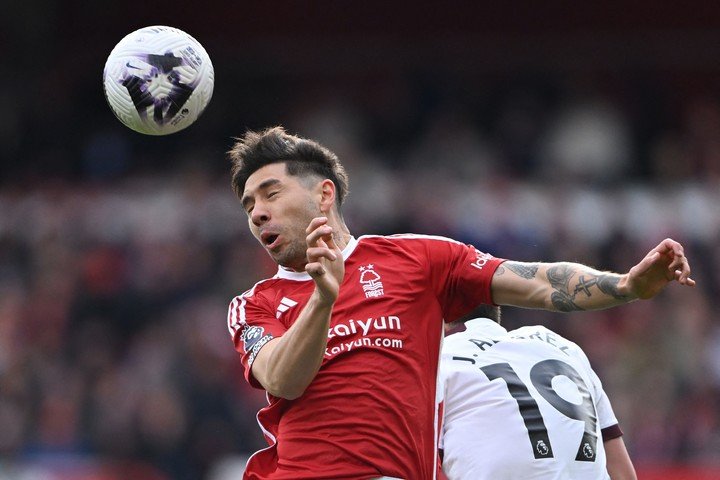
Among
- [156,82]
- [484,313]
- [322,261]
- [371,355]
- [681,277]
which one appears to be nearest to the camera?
[681,277]

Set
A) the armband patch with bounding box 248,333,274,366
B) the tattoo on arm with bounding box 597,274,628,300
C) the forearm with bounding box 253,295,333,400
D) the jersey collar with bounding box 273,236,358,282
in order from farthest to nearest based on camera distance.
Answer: the jersey collar with bounding box 273,236,358,282
the armband patch with bounding box 248,333,274,366
the tattoo on arm with bounding box 597,274,628,300
the forearm with bounding box 253,295,333,400

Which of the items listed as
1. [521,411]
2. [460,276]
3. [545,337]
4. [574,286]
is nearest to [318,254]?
[460,276]

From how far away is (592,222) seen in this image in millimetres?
13328

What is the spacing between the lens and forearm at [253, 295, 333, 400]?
459cm

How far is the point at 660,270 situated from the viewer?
4527 millimetres

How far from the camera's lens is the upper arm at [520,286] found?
496cm

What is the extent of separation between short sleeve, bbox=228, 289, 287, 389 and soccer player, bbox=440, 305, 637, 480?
914mm

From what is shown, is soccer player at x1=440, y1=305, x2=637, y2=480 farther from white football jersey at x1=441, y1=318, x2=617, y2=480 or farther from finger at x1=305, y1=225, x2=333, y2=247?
finger at x1=305, y1=225, x2=333, y2=247

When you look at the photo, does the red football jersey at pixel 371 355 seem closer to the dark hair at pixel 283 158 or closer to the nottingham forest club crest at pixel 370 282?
the nottingham forest club crest at pixel 370 282

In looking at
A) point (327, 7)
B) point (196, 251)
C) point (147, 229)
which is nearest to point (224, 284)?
point (196, 251)

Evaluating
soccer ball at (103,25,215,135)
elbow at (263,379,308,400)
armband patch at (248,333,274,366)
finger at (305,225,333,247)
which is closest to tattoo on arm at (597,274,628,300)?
finger at (305,225,333,247)

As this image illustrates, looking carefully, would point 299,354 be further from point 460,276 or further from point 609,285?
point 609,285

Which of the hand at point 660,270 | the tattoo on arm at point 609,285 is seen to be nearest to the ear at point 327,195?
the tattoo on arm at point 609,285

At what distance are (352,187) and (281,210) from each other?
9.07m
